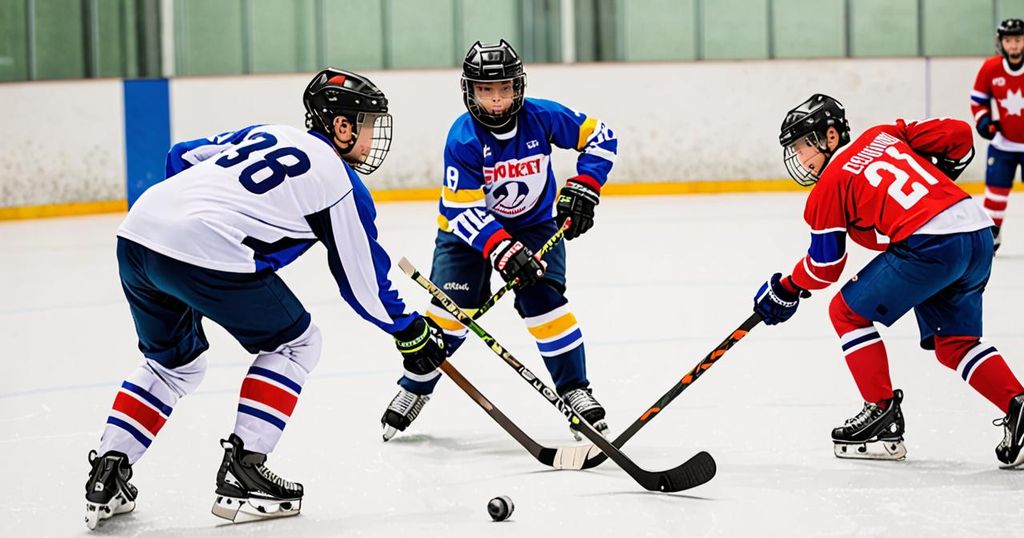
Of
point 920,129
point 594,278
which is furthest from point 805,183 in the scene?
point 594,278

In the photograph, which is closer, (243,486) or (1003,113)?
(243,486)

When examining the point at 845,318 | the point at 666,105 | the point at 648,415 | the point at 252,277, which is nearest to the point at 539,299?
the point at 648,415

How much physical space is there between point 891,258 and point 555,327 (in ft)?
2.95

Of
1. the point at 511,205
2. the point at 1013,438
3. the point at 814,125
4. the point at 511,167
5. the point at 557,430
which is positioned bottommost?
the point at 557,430

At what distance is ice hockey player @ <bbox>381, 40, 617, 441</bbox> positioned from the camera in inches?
137

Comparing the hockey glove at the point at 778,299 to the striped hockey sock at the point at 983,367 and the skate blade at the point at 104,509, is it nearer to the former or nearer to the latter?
the striped hockey sock at the point at 983,367

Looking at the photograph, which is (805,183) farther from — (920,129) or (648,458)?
(648,458)

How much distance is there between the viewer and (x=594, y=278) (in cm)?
616

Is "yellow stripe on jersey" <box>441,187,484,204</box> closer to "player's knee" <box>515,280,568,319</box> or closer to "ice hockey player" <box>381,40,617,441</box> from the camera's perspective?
"ice hockey player" <box>381,40,617,441</box>

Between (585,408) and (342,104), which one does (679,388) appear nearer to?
(585,408)

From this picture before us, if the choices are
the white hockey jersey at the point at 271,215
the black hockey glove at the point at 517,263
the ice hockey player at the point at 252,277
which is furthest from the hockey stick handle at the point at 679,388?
the white hockey jersey at the point at 271,215

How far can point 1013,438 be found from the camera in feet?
10.0

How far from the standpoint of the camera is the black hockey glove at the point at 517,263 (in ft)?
11.1

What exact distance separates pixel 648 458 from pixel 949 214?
885 millimetres
